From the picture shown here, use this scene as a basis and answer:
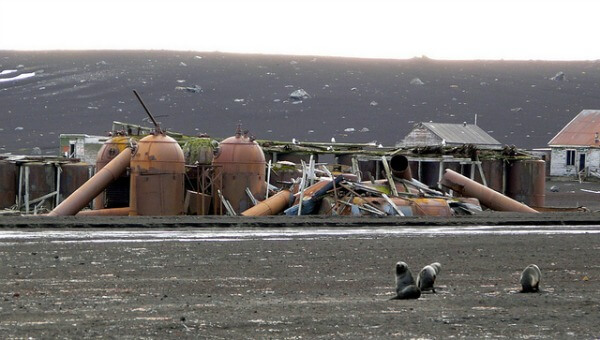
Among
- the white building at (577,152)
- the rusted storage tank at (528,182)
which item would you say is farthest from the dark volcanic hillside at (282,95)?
the rusted storage tank at (528,182)

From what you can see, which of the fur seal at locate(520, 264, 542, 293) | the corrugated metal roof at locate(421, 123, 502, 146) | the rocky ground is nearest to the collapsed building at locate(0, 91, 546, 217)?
the rocky ground

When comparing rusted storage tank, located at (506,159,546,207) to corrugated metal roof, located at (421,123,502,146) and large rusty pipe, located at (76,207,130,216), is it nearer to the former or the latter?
large rusty pipe, located at (76,207,130,216)

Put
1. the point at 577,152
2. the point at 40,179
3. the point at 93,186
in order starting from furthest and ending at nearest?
the point at 577,152, the point at 40,179, the point at 93,186

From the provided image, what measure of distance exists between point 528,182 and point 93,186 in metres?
16.3

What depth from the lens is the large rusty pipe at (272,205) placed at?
31.4m

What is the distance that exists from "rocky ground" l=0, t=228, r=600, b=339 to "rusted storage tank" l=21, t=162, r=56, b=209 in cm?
1622

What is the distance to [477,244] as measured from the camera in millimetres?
20719

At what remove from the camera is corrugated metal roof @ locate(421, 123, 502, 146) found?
62844 millimetres

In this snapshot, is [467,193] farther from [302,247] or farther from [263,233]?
[302,247]

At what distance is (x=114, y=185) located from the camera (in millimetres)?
34500

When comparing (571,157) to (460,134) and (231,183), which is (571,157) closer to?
(460,134)

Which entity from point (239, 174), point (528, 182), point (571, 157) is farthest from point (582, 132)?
point (239, 174)

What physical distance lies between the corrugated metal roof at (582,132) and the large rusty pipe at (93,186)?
1460 inches

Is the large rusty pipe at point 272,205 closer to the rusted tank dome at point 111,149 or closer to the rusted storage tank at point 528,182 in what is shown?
the rusted tank dome at point 111,149
